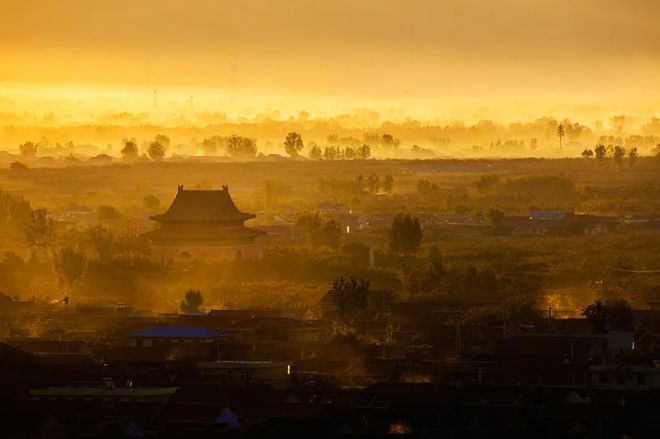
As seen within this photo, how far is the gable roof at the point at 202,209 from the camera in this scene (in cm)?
8438

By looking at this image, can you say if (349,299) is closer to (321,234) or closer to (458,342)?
(458,342)

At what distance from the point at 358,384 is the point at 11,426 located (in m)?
10.2

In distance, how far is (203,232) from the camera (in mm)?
84062

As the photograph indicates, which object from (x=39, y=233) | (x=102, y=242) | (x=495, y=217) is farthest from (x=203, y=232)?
(x=495, y=217)

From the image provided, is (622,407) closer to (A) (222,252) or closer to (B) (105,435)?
(B) (105,435)

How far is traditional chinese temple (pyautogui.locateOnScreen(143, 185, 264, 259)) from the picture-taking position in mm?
83438

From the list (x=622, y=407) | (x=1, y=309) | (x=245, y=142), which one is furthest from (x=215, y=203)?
(x=245, y=142)

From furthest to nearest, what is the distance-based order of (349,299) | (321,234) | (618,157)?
(618,157), (321,234), (349,299)

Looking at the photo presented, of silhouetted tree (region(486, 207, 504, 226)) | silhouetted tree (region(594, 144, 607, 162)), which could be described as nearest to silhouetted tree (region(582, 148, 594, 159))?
silhouetted tree (region(594, 144, 607, 162))

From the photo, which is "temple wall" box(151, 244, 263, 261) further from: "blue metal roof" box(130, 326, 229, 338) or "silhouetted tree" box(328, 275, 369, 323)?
"blue metal roof" box(130, 326, 229, 338)

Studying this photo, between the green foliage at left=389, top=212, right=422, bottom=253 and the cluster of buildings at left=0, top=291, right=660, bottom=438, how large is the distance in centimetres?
1694

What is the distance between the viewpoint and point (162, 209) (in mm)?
117000

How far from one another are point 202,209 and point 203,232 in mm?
1112

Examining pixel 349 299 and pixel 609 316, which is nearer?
pixel 609 316
